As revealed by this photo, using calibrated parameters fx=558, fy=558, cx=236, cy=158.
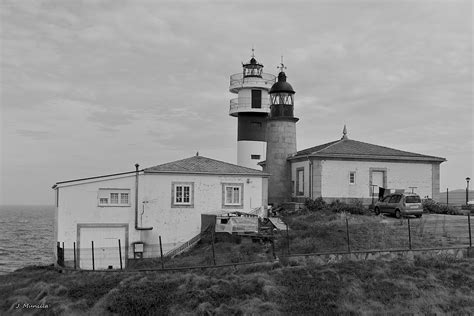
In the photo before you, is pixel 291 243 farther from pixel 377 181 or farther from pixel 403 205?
pixel 377 181

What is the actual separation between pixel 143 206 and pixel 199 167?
11.9ft

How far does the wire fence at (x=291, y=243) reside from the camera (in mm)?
20719

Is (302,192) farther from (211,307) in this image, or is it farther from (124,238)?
(211,307)

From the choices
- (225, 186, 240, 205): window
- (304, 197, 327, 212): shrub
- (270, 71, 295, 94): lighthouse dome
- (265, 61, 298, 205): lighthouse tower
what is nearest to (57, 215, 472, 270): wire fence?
(225, 186, 240, 205): window

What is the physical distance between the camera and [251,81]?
4003cm

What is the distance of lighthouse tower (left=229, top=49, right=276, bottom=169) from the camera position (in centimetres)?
3994

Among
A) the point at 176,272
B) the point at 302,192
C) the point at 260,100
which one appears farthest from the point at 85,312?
the point at 260,100

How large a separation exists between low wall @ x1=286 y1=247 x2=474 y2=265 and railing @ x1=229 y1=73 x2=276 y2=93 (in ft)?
73.3

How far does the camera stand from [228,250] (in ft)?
75.0

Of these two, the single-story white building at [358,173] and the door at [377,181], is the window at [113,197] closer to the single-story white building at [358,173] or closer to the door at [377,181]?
the single-story white building at [358,173]

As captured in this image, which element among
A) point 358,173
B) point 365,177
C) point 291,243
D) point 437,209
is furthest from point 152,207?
point 437,209

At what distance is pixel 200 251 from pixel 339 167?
10570 mm

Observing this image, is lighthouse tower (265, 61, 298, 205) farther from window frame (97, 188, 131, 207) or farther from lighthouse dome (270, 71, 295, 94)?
window frame (97, 188, 131, 207)

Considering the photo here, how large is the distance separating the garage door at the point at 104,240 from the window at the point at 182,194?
282cm
